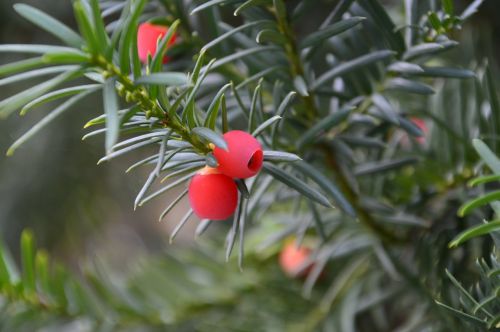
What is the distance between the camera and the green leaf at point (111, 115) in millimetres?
236

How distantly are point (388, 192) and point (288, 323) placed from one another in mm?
164

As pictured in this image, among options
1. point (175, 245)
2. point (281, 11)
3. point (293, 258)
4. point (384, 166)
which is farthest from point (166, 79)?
point (175, 245)

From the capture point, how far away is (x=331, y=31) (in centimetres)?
36

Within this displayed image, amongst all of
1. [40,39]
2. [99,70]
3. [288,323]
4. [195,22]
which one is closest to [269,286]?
[288,323]

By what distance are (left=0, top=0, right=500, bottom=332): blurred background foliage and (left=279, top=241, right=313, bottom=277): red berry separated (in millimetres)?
12

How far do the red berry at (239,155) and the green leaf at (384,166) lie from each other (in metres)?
0.18

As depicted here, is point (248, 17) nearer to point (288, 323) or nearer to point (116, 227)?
point (288, 323)

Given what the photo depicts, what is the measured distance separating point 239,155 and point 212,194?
3 cm

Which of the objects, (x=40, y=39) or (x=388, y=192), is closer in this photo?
(x=388, y=192)

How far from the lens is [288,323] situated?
23.3 inches

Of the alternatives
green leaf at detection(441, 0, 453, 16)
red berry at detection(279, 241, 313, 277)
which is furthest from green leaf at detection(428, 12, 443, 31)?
red berry at detection(279, 241, 313, 277)

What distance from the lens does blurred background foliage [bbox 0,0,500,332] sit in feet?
1.71

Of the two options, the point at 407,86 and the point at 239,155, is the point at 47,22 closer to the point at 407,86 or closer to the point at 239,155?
the point at 239,155

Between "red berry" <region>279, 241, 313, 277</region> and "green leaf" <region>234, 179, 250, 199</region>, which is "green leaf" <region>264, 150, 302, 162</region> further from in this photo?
"red berry" <region>279, 241, 313, 277</region>
